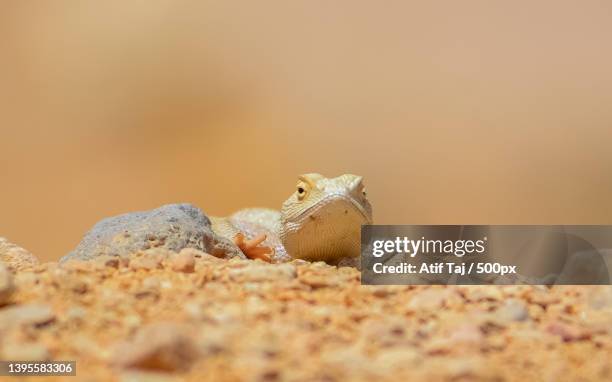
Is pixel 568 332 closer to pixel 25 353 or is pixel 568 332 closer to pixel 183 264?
pixel 183 264

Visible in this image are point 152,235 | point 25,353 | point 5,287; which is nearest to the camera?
point 25,353

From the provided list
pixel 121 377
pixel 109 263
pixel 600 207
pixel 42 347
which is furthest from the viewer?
pixel 600 207

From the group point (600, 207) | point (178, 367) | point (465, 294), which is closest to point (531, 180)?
point (600, 207)

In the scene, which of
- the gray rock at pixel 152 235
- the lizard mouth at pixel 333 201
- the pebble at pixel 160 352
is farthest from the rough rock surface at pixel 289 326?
the lizard mouth at pixel 333 201

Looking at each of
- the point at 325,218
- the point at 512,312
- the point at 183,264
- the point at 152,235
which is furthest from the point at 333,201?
the point at 512,312

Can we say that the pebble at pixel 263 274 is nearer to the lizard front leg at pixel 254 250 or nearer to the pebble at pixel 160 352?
the pebble at pixel 160 352

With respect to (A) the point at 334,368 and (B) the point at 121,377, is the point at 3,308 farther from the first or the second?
(A) the point at 334,368

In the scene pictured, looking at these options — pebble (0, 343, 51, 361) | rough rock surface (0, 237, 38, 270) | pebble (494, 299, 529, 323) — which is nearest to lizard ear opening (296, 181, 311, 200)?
rough rock surface (0, 237, 38, 270)
